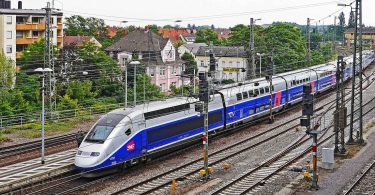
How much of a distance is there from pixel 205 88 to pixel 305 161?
756 cm

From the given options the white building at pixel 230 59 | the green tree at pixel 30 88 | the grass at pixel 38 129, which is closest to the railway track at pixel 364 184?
the grass at pixel 38 129

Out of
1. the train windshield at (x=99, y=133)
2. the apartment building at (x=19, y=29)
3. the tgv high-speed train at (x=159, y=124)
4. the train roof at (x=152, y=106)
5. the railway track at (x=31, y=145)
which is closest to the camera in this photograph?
the tgv high-speed train at (x=159, y=124)

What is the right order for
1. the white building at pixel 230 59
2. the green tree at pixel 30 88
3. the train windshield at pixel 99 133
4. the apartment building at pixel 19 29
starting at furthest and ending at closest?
the white building at pixel 230 59
the apartment building at pixel 19 29
the green tree at pixel 30 88
the train windshield at pixel 99 133

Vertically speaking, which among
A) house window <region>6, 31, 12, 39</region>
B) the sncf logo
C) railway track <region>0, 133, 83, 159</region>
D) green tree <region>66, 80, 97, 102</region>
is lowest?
railway track <region>0, 133, 83, 159</region>

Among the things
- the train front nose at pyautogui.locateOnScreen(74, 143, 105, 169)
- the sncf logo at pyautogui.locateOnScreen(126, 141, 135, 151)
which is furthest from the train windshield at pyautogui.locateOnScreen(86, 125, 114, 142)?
the sncf logo at pyautogui.locateOnScreen(126, 141, 135, 151)

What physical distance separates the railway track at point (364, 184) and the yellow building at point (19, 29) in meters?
53.6

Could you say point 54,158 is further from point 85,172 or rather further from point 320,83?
point 320,83

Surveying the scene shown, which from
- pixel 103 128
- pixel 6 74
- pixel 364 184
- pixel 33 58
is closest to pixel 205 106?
pixel 103 128

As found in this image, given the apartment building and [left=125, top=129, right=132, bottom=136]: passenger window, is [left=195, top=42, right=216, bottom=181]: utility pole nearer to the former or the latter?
[left=125, top=129, right=132, bottom=136]: passenger window

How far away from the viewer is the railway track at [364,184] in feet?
73.9

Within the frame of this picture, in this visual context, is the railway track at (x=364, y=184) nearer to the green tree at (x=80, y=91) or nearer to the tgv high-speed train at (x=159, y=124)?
the tgv high-speed train at (x=159, y=124)

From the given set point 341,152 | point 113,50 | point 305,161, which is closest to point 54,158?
point 305,161

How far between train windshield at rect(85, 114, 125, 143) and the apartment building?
1918 inches

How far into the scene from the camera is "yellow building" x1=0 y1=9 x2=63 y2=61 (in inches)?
2825
